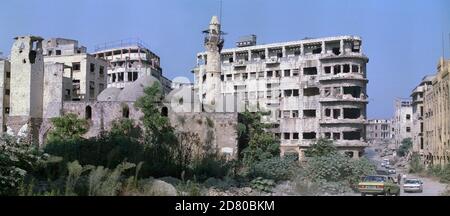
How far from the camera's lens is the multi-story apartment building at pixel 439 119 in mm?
19750

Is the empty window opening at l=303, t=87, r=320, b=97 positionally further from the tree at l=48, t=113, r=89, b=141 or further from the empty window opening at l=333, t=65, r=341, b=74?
the tree at l=48, t=113, r=89, b=141

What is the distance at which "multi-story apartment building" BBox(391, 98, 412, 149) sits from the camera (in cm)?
4200

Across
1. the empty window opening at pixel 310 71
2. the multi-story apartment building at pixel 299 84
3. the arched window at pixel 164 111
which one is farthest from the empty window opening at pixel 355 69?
the arched window at pixel 164 111

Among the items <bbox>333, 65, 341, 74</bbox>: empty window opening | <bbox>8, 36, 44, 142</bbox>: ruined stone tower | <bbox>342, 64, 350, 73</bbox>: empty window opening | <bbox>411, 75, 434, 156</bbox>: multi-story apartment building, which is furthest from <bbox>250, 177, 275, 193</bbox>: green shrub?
<bbox>411, 75, 434, 156</bbox>: multi-story apartment building

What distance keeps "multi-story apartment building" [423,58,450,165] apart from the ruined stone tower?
53.3 feet

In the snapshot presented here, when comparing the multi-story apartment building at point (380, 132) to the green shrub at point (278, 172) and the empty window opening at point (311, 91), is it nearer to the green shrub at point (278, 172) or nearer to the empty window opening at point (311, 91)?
the empty window opening at point (311, 91)

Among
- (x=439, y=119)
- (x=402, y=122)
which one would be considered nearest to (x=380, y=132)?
(x=402, y=122)

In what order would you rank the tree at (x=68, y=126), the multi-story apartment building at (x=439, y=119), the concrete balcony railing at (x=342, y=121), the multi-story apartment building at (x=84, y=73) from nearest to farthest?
the tree at (x=68, y=126) < the multi-story apartment building at (x=439, y=119) < the multi-story apartment building at (x=84, y=73) < the concrete balcony railing at (x=342, y=121)

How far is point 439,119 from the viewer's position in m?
22.7

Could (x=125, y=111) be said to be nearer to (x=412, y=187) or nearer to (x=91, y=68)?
(x=91, y=68)

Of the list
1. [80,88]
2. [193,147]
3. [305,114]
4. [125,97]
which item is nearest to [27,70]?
[125,97]

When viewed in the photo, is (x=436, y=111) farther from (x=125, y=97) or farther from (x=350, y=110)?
(x=125, y=97)

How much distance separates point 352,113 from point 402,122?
17090mm

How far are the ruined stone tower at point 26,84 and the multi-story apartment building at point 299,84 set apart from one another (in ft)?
25.4
